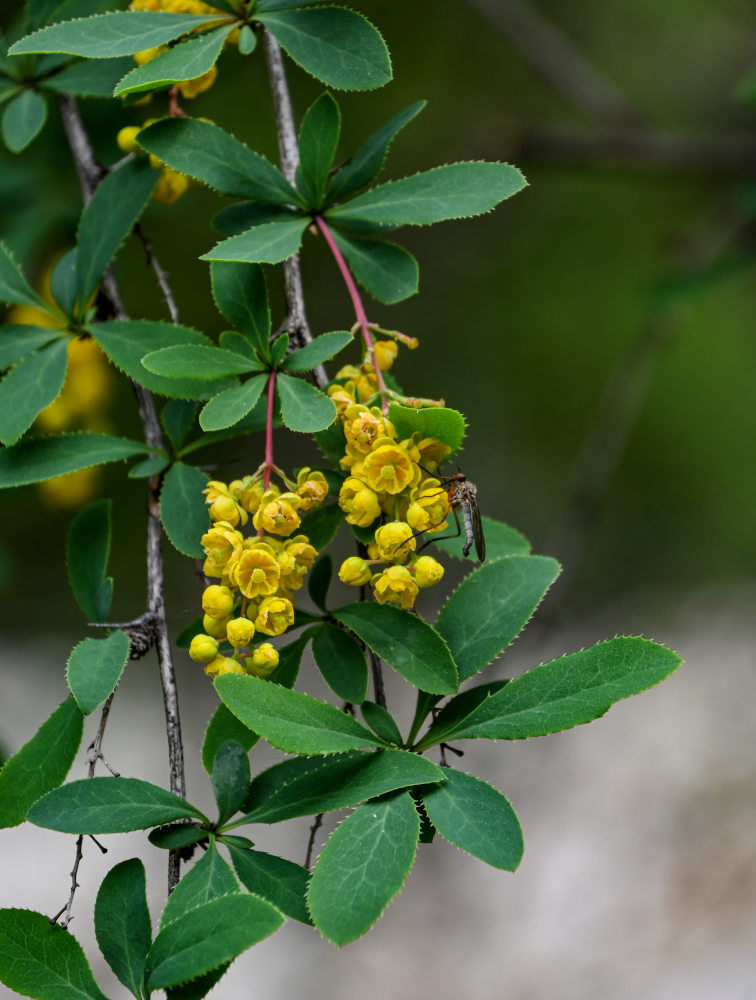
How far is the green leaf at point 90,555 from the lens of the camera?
110cm

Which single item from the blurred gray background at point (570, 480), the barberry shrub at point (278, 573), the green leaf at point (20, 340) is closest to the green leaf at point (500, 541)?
the barberry shrub at point (278, 573)

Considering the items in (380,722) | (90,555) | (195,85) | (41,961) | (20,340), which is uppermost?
(195,85)

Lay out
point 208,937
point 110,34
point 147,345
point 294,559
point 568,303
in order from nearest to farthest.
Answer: point 208,937 < point 294,559 < point 110,34 < point 147,345 < point 568,303

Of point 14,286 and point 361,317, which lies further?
point 14,286

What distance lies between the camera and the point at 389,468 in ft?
2.78

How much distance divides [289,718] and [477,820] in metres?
0.19

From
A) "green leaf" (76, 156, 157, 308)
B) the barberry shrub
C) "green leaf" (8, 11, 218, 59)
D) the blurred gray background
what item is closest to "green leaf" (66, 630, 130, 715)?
the barberry shrub

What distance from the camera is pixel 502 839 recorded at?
824 mm

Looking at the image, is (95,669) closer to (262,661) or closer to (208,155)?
(262,661)

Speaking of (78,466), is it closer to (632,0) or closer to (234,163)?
(234,163)

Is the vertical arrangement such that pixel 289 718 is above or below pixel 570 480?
below

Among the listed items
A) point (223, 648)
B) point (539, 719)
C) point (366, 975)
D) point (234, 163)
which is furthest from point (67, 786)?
point (366, 975)

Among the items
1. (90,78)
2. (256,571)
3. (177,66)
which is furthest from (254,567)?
(90,78)

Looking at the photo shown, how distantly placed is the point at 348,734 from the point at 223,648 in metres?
0.18
